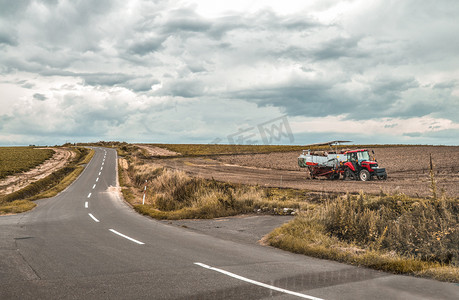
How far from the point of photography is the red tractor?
1251 inches

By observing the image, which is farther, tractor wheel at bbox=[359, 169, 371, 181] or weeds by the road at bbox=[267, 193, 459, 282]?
tractor wheel at bbox=[359, 169, 371, 181]

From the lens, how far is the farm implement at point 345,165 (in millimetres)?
31969

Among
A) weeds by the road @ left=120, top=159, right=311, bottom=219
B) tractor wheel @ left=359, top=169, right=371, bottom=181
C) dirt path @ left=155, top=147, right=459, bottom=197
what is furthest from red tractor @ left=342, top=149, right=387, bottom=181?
weeds by the road @ left=120, top=159, right=311, bottom=219

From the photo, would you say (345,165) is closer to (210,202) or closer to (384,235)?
(210,202)

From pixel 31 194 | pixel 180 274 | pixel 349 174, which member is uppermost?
pixel 180 274

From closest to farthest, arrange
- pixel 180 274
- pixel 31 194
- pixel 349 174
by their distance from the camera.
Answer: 1. pixel 180 274
2. pixel 349 174
3. pixel 31 194

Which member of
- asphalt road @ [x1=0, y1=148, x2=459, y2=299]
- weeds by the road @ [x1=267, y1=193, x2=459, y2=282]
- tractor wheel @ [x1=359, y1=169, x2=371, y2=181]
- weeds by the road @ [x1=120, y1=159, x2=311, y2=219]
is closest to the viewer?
asphalt road @ [x1=0, y1=148, x2=459, y2=299]

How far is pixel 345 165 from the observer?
33594mm

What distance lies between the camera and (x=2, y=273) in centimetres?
693

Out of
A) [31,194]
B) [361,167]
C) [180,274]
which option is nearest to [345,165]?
[361,167]

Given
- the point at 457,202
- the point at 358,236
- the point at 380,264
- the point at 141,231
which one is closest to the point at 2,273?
the point at 141,231

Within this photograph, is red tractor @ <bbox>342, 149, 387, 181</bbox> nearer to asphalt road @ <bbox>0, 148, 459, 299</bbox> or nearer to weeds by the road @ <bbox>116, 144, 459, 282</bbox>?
weeds by the road @ <bbox>116, 144, 459, 282</bbox>

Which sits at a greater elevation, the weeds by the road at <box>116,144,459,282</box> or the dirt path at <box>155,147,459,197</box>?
the weeds by the road at <box>116,144,459,282</box>

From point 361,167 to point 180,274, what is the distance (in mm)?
28893
